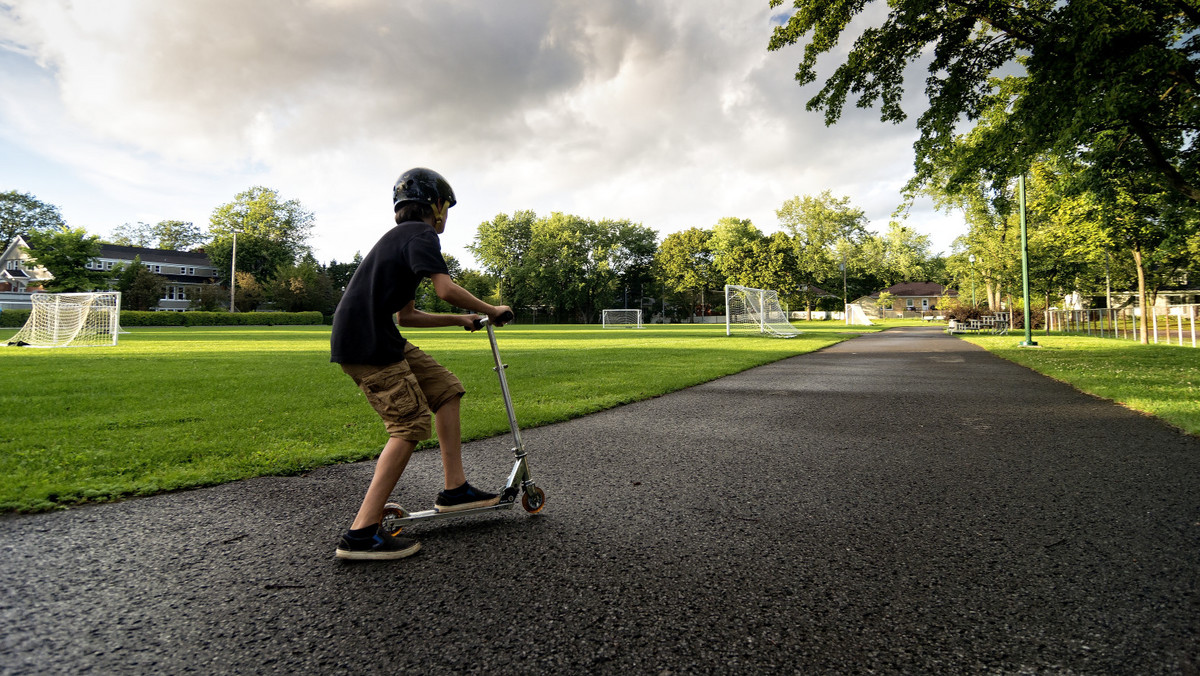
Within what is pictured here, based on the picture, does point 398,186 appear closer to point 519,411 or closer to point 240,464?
point 240,464

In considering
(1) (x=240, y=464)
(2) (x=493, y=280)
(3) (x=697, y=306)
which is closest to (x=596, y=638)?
(1) (x=240, y=464)

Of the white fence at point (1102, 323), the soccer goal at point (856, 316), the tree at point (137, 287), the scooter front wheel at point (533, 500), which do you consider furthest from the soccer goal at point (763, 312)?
the tree at point (137, 287)

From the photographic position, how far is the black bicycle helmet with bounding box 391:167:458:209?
3162mm

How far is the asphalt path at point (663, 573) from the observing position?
204cm

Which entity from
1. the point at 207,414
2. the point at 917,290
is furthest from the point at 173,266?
the point at 917,290

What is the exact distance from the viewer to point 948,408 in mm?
7730

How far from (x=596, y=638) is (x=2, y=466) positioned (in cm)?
542

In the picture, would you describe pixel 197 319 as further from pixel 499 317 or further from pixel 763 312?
pixel 499 317

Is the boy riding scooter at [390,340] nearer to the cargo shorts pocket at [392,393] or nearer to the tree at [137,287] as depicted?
the cargo shorts pocket at [392,393]

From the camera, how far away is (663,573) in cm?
271

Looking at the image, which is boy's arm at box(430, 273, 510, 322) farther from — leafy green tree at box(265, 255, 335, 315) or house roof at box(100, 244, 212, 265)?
house roof at box(100, 244, 212, 265)

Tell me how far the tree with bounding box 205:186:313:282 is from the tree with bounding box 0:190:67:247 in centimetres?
1958

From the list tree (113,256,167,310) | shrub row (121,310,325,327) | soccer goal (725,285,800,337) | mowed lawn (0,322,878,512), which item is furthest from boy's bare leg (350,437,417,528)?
tree (113,256,167,310)

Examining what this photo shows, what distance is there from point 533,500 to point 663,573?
1.11 metres
